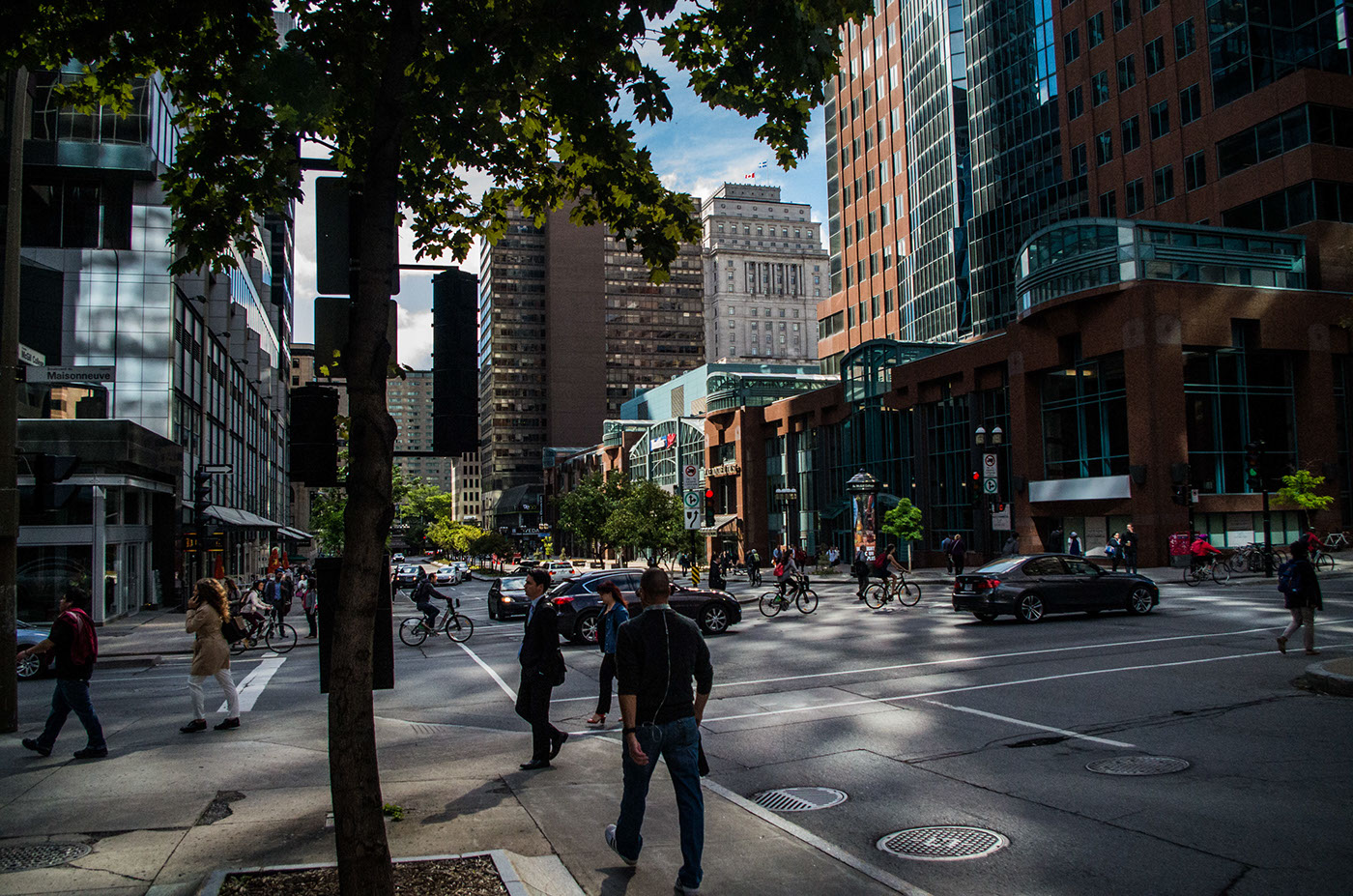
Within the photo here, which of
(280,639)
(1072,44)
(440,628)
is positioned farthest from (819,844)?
(1072,44)

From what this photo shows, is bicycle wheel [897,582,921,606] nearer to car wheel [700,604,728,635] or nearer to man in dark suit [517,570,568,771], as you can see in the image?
car wheel [700,604,728,635]

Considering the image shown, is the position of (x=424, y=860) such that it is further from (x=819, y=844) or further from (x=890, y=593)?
(x=890, y=593)

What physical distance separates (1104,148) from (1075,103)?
4.38 meters

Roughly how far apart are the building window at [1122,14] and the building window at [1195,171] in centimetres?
991

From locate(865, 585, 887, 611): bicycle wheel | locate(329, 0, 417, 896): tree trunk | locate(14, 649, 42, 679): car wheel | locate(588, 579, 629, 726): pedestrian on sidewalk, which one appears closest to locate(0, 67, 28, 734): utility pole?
locate(588, 579, 629, 726): pedestrian on sidewalk

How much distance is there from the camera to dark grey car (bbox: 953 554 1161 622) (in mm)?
20562

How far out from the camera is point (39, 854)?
6.48 meters

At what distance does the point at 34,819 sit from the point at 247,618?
15283 millimetres

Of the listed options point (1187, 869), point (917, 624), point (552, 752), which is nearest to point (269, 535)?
point (917, 624)

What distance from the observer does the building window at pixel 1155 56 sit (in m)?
52.2

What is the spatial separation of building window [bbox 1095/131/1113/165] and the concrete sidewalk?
58157 millimetres

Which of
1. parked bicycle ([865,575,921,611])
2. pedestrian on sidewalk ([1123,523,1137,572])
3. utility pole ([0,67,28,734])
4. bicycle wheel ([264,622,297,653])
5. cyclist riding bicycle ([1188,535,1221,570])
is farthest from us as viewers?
pedestrian on sidewalk ([1123,523,1137,572])

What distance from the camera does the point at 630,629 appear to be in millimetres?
5859

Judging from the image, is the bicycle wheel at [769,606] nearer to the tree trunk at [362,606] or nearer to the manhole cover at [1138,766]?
the manhole cover at [1138,766]
